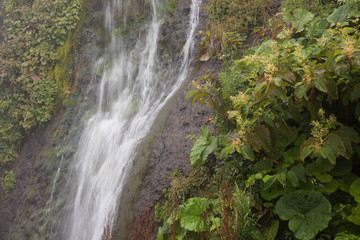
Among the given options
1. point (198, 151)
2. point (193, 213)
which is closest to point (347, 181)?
point (193, 213)

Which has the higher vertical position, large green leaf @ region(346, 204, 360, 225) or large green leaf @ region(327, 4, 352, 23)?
large green leaf @ region(327, 4, 352, 23)

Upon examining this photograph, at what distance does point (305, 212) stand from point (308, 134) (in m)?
0.78

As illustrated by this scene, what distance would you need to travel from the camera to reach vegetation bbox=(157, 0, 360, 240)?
7.59 ft

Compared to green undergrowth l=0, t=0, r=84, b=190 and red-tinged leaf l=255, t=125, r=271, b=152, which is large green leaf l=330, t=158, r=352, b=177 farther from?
green undergrowth l=0, t=0, r=84, b=190

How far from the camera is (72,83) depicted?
941cm

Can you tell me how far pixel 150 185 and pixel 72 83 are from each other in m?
5.89

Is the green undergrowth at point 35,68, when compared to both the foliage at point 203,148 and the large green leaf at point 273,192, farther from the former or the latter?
the large green leaf at point 273,192

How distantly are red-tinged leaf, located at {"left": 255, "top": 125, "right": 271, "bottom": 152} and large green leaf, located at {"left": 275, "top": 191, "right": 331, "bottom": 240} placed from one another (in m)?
0.45

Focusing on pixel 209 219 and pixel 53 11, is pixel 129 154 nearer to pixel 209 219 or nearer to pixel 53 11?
pixel 209 219

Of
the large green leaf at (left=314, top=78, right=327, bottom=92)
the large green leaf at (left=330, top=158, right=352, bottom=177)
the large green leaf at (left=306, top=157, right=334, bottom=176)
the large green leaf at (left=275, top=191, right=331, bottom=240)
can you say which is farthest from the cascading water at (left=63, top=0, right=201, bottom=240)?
the large green leaf at (left=314, top=78, right=327, bottom=92)

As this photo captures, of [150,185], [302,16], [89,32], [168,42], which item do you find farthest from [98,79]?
[302,16]

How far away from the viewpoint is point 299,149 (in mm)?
2734

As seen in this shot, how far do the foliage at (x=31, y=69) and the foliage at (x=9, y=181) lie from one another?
55 cm

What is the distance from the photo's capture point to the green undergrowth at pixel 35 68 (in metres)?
9.41
